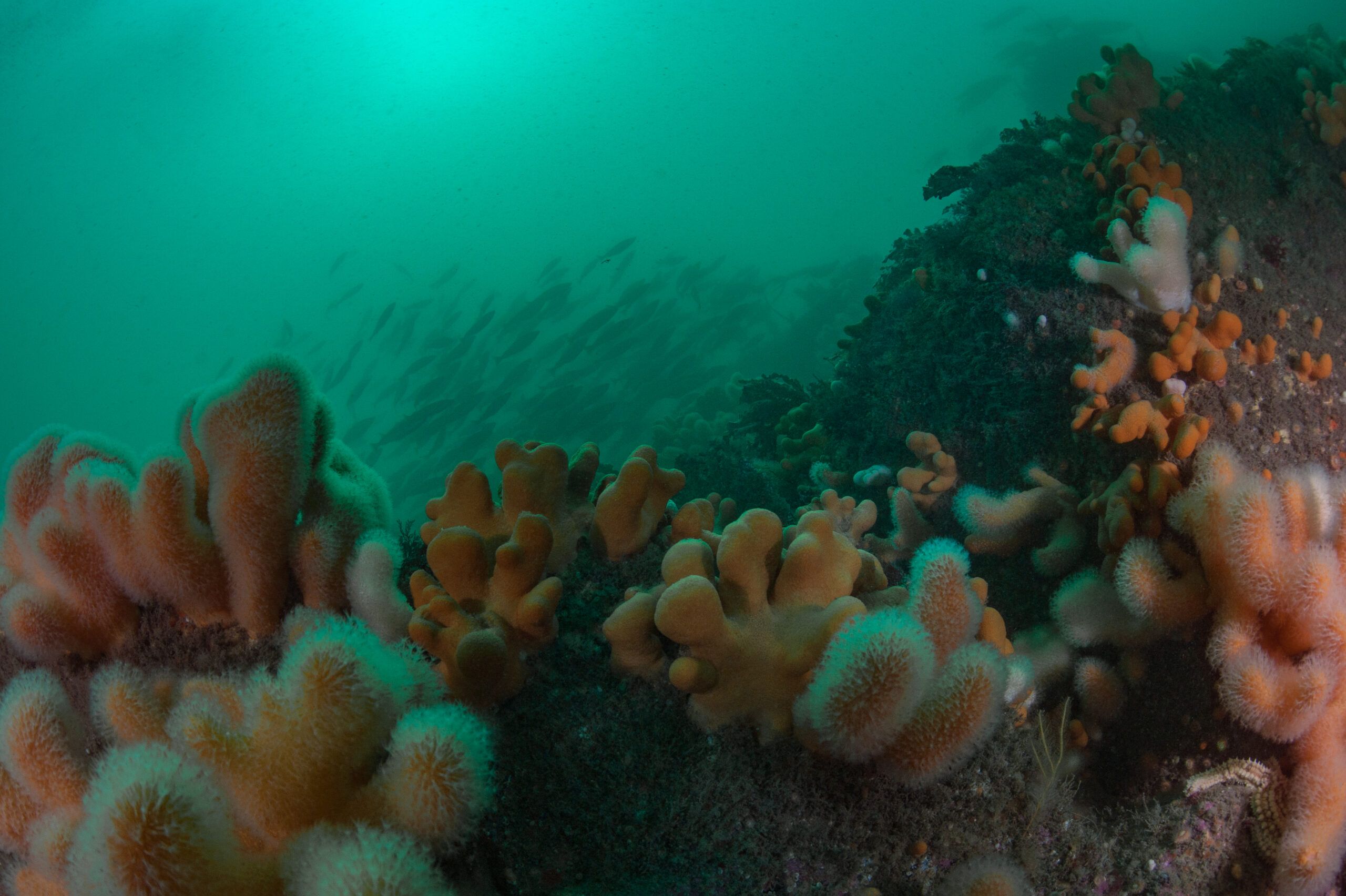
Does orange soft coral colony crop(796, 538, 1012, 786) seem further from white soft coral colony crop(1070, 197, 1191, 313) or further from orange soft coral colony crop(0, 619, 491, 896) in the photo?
white soft coral colony crop(1070, 197, 1191, 313)

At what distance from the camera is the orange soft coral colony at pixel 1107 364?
2.68m

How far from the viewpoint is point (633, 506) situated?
6.50ft

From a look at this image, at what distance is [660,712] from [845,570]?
24.3 inches

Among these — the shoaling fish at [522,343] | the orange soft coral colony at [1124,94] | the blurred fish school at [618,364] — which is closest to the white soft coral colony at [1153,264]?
the orange soft coral colony at [1124,94]

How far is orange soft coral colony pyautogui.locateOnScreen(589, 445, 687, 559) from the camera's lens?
6.42ft

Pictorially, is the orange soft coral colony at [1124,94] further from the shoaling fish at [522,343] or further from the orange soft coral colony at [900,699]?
the shoaling fish at [522,343]

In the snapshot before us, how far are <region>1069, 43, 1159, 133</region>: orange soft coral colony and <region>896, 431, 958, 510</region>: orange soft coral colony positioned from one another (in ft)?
6.39

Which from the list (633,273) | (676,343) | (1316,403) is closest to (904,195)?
(633,273)

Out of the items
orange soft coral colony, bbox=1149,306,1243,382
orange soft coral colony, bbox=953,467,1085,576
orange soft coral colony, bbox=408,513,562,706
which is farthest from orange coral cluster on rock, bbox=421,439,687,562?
orange soft coral colony, bbox=1149,306,1243,382

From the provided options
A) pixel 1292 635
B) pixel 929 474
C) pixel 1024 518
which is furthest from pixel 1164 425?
pixel 929 474

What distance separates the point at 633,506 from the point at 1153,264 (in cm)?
234

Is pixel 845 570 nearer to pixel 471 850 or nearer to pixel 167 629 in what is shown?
pixel 471 850

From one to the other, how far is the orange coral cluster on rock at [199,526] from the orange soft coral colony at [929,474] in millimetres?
2555

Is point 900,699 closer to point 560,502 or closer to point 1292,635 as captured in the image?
point 560,502
